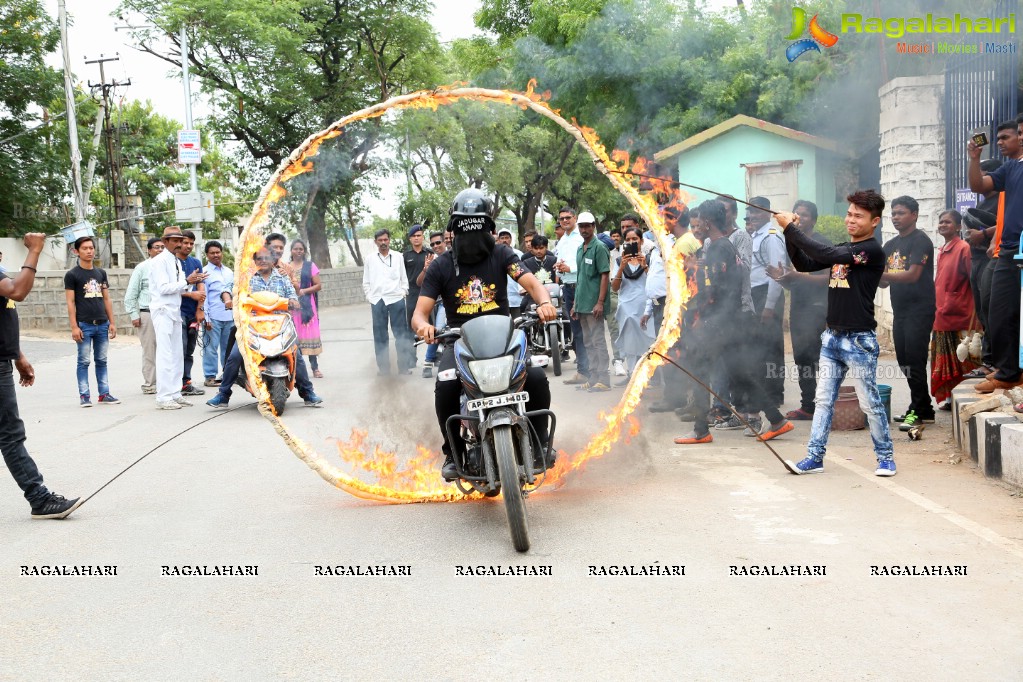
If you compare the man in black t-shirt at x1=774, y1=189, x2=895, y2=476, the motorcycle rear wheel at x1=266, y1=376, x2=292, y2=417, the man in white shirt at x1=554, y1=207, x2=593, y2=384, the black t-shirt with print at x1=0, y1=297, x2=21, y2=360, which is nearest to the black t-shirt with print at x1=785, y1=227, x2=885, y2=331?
the man in black t-shirt at x1=774, y1=189, x2=895, y2=476

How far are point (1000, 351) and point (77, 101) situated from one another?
34.9m

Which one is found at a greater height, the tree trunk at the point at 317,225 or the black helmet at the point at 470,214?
the tree trunk at the point at 317,225

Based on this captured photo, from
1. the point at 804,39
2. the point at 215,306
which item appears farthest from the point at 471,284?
the point at 804,39

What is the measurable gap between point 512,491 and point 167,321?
7.85 meters

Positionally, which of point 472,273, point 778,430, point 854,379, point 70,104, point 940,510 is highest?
point 70,104

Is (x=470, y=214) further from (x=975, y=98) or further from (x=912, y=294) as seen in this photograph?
(x=975, y=98)

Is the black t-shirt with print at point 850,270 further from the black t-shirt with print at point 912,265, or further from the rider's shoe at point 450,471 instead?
the rider's shoe at point 450,471

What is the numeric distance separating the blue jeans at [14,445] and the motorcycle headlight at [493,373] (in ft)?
10.4

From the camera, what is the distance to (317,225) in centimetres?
1541

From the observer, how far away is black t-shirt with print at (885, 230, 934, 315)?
337 inches

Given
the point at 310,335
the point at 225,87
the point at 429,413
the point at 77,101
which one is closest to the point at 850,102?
the point at 310,335

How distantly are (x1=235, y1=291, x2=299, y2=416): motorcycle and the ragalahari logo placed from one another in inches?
464

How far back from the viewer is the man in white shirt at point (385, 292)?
13.8 meters

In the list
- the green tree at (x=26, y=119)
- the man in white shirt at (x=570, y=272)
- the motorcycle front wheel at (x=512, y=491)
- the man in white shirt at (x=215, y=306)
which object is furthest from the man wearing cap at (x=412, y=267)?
the green tree at (x=26, y=119)
